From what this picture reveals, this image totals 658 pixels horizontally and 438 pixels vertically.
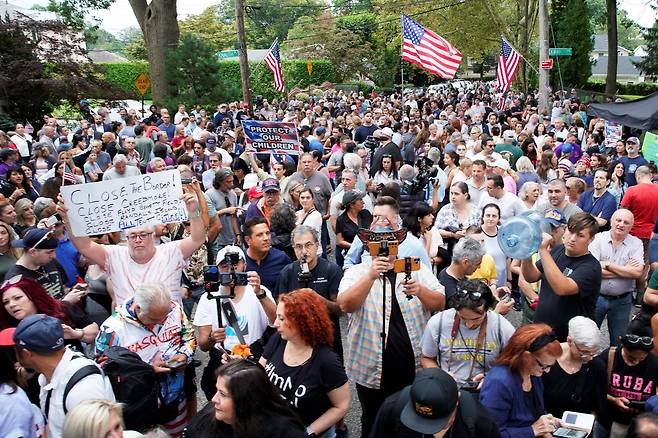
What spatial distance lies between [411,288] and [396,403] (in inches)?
38.8

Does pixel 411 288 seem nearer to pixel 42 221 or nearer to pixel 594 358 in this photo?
pixel 594 358

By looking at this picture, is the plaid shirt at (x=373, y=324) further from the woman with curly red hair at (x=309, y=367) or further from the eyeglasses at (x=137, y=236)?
the eyeglasses at (x=137, y=236)

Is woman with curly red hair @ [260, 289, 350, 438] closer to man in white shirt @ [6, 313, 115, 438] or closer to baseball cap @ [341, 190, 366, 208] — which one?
man in white shirt @ [6, 313, 115, 438]

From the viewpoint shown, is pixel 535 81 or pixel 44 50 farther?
pixel 535 81

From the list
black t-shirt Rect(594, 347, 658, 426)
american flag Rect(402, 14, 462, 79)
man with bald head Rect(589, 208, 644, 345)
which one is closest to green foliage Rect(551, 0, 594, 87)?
american flag Rect(402, 14, 462, 79)

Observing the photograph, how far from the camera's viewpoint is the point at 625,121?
14.0m

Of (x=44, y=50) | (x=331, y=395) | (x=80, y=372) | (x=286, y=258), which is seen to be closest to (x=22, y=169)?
(x=286, y=258)

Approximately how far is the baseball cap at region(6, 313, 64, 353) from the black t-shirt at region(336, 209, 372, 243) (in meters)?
3.97

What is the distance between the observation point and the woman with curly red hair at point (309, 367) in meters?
3.56

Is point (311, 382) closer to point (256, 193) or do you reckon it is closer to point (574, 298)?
point (574, 298)

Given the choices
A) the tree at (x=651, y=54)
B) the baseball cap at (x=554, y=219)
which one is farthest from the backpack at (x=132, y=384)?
the tree at (x=651, y=54)

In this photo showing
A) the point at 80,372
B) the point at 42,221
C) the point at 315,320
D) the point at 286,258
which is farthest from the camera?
the point at 42,221

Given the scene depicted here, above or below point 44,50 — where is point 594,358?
below

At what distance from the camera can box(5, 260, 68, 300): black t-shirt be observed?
510cm
